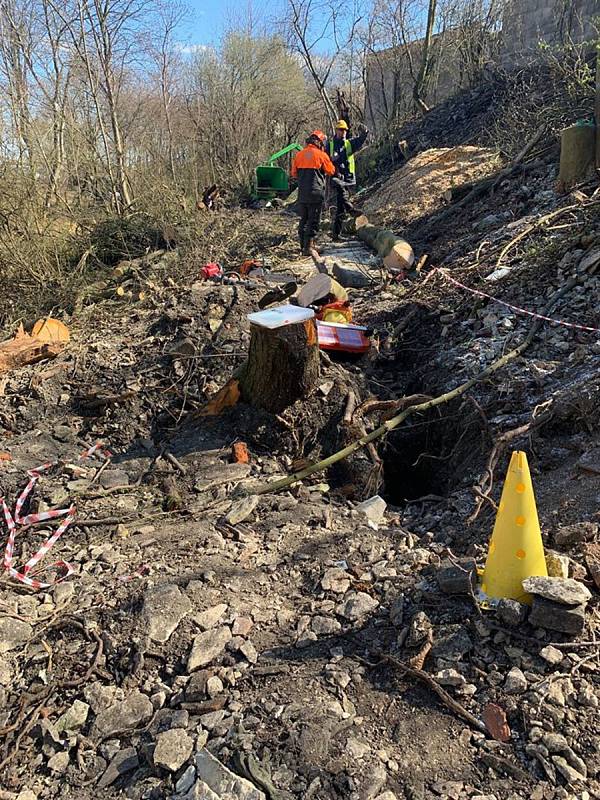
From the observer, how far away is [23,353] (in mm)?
5707

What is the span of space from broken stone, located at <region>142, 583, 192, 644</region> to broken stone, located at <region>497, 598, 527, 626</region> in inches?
51.1

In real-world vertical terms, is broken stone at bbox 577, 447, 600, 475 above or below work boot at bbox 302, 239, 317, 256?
below

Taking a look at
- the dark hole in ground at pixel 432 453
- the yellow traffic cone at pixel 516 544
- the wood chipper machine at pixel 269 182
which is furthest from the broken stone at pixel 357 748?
the wood chipper machine at pixel 269 182

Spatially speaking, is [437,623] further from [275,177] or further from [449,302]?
[275,177]

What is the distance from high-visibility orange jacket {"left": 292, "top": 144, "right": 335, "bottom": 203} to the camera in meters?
8.79

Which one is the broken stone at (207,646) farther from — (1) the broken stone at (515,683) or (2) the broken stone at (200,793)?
(1) the broken stone at (515,683)

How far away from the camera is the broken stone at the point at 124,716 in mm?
2088

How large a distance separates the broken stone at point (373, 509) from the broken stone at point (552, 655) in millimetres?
1346

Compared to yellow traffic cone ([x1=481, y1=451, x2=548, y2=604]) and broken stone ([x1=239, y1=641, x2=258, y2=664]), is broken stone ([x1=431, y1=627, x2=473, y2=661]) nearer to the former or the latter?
yellow traffic cone ([x1=481, y1=451, x2=548, y2=604])

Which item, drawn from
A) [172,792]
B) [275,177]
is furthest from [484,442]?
[275,177]

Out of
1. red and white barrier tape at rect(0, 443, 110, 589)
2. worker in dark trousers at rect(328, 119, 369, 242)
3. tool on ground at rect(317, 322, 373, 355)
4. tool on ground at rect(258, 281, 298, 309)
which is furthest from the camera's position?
worker in dark trousers at rect(328, 119, 369, 242)

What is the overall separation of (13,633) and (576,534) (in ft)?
8.29

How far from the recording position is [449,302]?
19.0ft

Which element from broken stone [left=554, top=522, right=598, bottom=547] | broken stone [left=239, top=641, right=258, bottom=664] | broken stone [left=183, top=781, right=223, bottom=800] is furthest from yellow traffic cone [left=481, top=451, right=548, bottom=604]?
broken stone [left=183, top=781, right=223, bottom=800]
